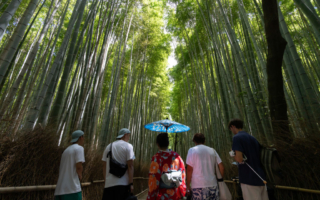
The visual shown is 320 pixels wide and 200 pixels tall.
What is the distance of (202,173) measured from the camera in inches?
68.7

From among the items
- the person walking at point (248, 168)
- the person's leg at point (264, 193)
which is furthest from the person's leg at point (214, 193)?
the person's leg at point (264, 193)

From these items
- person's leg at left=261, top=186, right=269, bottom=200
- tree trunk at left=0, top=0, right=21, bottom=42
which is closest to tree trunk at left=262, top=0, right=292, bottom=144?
person's leg at left=261, top=186, right=269, bottom=200

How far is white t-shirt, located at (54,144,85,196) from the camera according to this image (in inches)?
60.1

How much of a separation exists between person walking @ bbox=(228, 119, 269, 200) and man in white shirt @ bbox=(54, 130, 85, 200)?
4.77 feet

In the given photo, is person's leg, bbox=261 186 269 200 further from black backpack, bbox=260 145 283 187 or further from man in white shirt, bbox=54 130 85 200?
man in white shirt, bbox=54 130 85 200

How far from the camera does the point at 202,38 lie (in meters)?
6.70

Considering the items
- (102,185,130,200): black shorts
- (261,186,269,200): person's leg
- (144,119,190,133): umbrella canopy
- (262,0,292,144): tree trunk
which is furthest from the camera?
(144,119,190,133): umbrella canopy

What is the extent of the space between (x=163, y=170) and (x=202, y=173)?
42 centimetres

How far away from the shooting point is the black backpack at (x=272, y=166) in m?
1.48

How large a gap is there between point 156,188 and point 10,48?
6.62 feet

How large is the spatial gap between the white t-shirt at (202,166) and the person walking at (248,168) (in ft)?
0.86

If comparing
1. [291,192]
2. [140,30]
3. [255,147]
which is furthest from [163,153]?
[140,30]

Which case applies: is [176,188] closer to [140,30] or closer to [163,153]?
[163,153]

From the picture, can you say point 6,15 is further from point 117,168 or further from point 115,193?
point 115,193
